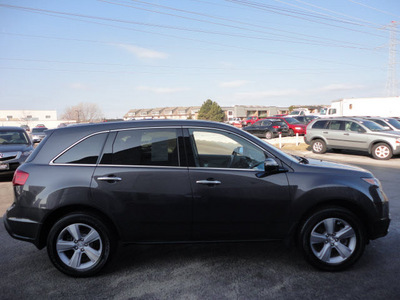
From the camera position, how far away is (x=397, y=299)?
2.76 m

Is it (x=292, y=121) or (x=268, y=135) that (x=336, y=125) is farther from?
(x=292, y=121)

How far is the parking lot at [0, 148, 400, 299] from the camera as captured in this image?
293 centimetres

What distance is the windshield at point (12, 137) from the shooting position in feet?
30.8

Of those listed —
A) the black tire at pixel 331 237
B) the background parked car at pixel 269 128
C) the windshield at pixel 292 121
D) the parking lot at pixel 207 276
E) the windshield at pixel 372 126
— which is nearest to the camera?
the parking lot at pixel 207 276

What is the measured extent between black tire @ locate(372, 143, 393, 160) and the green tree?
201 ft

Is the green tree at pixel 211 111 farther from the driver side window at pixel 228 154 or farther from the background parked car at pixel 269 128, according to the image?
the driver side window at pixel 228 154

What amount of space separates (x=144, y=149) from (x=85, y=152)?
0.65 m

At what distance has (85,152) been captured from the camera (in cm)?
332

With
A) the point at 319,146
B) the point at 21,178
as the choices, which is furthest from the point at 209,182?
the point at 319,146

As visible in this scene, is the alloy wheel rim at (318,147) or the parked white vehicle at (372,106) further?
the parked white vehicle at (372,106)

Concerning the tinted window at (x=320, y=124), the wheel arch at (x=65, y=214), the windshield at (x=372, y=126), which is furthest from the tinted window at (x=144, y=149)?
the tinted window at (x=320, y=124)

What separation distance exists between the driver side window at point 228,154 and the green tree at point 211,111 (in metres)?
69.6

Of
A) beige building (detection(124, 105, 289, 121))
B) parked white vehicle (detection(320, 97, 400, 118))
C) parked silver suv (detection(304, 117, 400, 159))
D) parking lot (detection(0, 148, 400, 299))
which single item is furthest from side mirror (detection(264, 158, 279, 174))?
beige building (detection(124, 105, 289, 121))

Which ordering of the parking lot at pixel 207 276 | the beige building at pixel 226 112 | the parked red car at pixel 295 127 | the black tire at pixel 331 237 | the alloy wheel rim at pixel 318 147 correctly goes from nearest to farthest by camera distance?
the parking lot at pixel 207 276, the black tire at pixel 331 237, the alloy wheel rim at pixel 318 147, the parked red car at pixel 295 127, the beige building at pixel 226 112
